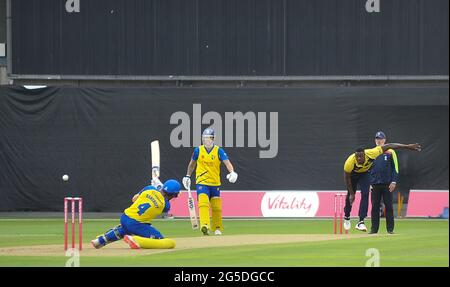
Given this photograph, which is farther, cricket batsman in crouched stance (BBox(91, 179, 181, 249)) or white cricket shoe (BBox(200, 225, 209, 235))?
white cricket shoe (BBox(200, 225, 209, 235))

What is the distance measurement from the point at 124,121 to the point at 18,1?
5.36 metres

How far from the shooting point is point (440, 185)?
34.2 m

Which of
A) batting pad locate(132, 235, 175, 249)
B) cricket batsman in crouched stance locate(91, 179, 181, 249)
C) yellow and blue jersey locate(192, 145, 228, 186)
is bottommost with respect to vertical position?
batting pad locate(132, 235, 175, 249)

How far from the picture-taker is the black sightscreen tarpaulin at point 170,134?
114 feet

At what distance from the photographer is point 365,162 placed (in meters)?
24.5

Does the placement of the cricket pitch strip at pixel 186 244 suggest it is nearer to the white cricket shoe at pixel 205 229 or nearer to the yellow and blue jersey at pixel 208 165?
the white cricket shoe at pixel 205 229

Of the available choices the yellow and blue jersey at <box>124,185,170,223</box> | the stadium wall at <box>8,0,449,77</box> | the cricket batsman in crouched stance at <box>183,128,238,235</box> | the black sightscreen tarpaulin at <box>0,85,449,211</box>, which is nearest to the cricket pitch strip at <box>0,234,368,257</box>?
the yellow and blue jersey at <box>124,185,170,223</box>

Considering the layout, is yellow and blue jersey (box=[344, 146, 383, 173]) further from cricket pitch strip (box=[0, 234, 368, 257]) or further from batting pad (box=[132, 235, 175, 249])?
batting pad (box=[132, 235, 175, 249])

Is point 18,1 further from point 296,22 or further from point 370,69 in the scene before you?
point 370,69

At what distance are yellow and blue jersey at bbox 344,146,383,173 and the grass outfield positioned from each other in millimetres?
1350

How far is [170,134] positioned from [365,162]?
11.5 m

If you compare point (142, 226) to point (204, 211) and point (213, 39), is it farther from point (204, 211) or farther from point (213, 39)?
point (213, 39)

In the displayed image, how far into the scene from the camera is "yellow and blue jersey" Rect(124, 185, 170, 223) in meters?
19.8
